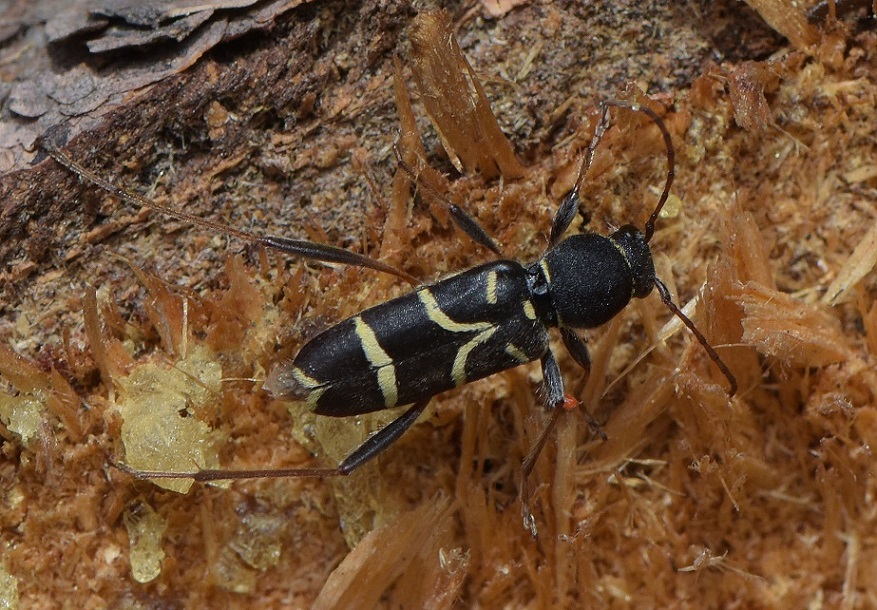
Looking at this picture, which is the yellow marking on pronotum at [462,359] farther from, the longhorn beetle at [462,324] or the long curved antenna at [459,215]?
the long curved antenna at [459,215]

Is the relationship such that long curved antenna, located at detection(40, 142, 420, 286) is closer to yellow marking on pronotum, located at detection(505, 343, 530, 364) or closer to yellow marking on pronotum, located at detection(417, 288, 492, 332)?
yellow marking on pronotum, located at detection(417, 288, 492, 332)

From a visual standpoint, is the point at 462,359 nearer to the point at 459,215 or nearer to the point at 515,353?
the point at 515,353

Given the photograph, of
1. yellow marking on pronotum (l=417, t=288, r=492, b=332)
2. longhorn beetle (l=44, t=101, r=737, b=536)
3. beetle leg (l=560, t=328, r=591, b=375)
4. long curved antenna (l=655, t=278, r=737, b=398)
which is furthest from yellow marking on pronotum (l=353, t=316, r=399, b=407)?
long curved antenna (l=655, t=278, r=737, b=398)

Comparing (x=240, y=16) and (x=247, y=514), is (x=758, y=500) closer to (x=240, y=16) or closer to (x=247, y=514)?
(x=247, y=514)

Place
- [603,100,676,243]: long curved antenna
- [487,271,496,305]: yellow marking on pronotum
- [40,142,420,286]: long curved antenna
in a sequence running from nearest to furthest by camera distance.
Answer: [40,142,420,286]: long curved antenna
[603,100,676,243]: long curved antenna
[487,271,496,305]: yellow marking on pronotum

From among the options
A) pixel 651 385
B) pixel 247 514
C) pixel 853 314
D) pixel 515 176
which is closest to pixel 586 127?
pixel 515 176

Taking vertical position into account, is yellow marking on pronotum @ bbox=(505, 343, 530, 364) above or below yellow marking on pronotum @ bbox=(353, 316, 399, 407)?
below

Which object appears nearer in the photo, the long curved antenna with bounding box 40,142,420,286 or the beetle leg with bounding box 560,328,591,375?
the long curved antenna with bounding box 40,142,420,286
